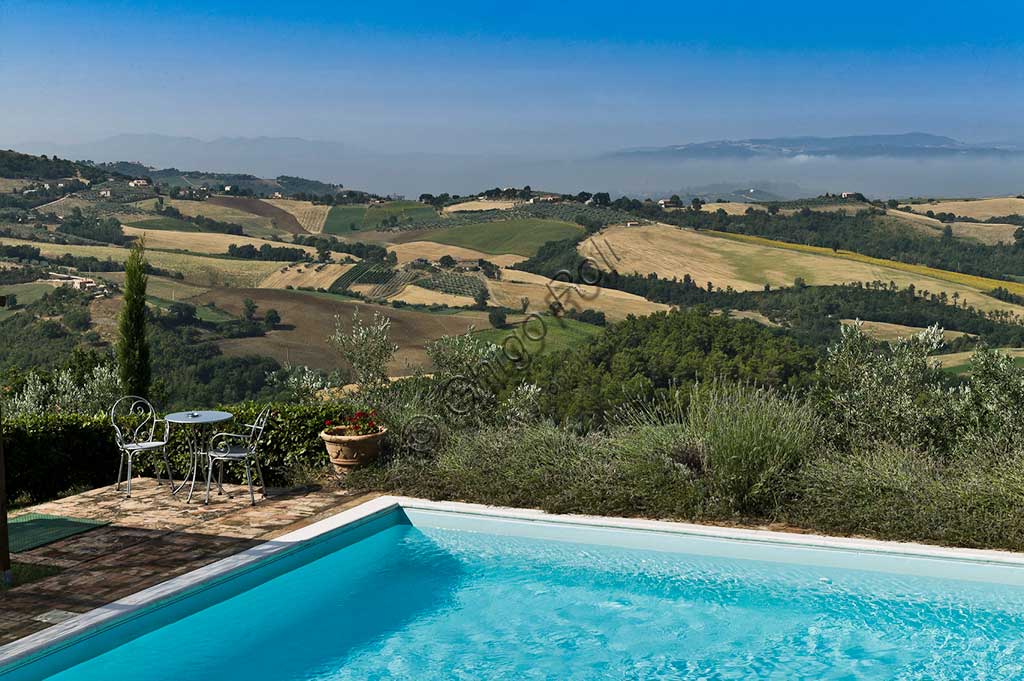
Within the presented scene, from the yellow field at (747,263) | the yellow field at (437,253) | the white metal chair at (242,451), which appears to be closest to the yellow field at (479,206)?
the yellow field at (437,253)

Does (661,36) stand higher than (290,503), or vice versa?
(661,36)

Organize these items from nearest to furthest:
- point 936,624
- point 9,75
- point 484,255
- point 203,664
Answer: point 203,664, point 936,624, point 9,75, point 484,255

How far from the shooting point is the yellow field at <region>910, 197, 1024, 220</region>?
139ft

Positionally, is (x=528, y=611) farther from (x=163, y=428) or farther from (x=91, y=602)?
(x=163, y=428)

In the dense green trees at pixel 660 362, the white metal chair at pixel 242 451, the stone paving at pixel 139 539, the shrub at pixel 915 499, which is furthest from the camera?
the dense green trees at pixel 660 362

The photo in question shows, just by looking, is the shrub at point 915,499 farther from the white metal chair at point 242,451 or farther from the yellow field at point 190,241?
the yellow field at point 190,241

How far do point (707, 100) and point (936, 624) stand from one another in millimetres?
46229

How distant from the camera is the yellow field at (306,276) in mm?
35594

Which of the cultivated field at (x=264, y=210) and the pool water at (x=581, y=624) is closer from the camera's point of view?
the pool water at (x=581, y=624)

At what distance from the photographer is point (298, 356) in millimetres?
28453

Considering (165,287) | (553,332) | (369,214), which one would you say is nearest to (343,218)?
(369,214)

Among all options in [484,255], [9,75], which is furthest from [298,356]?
[9,75]

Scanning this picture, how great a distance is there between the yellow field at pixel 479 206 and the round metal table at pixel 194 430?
3739 centimetres

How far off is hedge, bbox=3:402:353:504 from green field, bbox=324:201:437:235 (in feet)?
128
